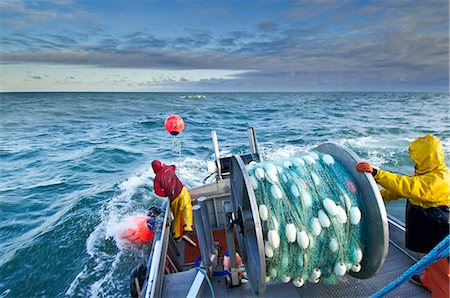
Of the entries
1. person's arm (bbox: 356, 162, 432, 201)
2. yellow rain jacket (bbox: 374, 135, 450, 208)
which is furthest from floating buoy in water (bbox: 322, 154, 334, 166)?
yellow rain jacket (bbox: 374, 135, 450, 208)

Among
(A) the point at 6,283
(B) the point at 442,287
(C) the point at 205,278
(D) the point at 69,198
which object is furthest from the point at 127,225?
(B) the point at 442,287

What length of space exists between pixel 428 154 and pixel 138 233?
22.8 feet

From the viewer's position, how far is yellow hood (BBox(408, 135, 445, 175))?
290cm

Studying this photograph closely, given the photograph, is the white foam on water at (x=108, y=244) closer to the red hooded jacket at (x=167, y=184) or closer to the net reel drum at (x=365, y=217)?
the red hooded jacket at (x=167, y=184)

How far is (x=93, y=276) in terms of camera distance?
21.7 ft

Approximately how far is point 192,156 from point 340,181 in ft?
42.5

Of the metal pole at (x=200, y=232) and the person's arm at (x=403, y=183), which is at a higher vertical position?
the person's arm at (x=403, y=183)

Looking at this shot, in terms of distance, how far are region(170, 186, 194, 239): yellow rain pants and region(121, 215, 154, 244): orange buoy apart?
7.59 feet

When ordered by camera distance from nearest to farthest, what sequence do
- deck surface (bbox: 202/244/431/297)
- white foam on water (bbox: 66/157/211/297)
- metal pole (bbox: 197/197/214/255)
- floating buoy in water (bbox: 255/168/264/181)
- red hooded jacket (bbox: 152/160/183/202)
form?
floating buoy in water (bbox: 255/168/264/181), deck surface (bbox: 202/244/431/297), metal pole (bbox: 197/197/214/255), red hooded jacket (bbox: 152/160/183/202), white foam on water (bbox: 66/157/211/297)

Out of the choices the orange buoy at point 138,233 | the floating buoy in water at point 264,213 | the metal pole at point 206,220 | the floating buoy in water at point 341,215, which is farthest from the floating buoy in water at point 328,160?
the orange buoy at point 138,233

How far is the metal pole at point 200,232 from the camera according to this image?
346cm

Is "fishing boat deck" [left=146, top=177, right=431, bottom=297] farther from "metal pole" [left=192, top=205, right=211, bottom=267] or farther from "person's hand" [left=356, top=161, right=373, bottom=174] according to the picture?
"person's hand" [left=356, top=161, right=373, bottom=174]

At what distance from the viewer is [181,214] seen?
550 cm

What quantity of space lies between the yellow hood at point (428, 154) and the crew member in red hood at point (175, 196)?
12.3 feet
